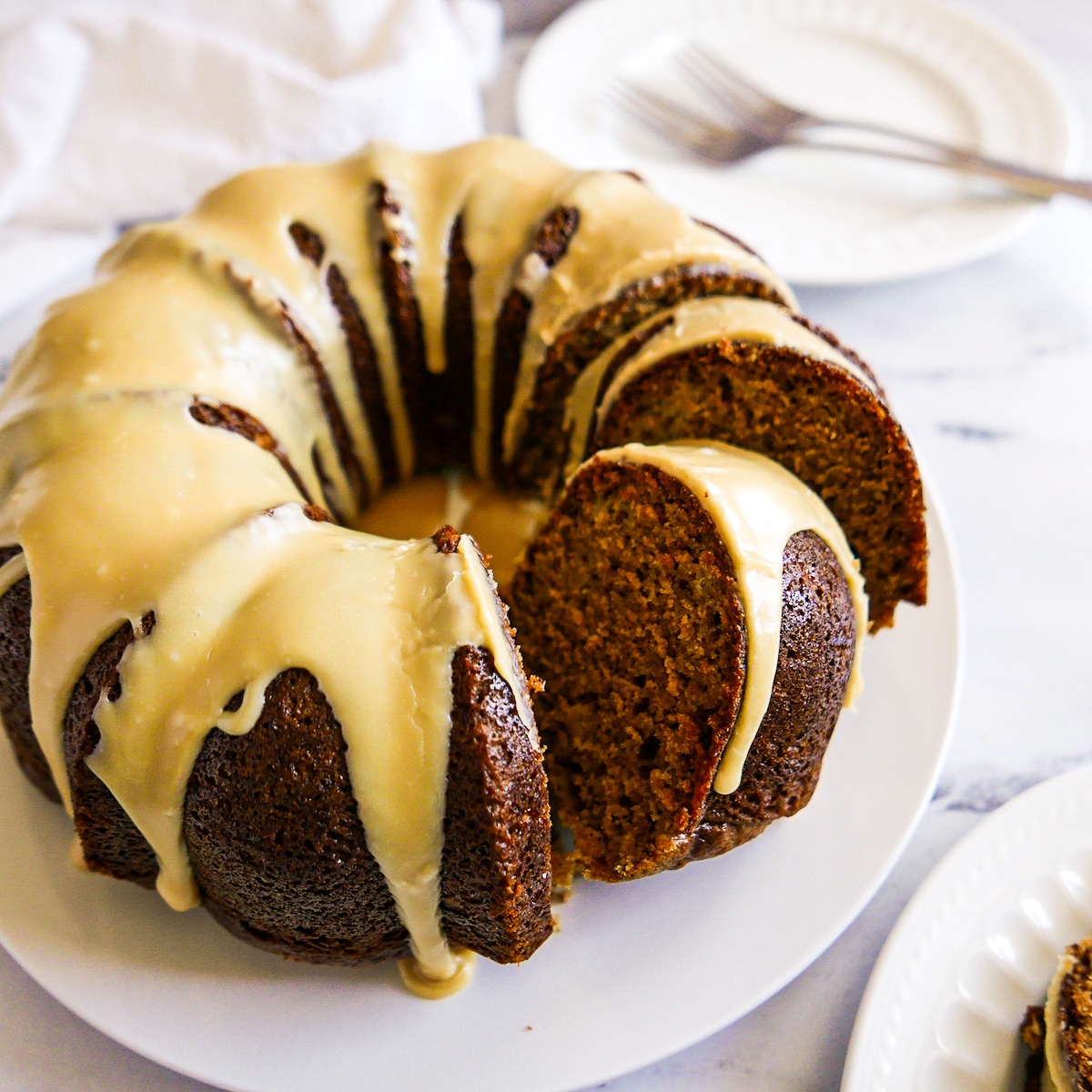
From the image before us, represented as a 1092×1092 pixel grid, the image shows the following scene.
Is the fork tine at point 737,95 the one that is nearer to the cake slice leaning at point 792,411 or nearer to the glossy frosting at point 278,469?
the glossy frosting at point 278,469

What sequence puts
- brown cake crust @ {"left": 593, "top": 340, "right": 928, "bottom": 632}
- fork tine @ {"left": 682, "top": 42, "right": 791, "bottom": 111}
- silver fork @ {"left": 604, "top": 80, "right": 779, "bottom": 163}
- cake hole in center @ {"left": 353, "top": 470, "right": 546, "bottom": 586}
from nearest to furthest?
brown cake crust @ {"left": 593, "top": 340, "right": 928, "bottom": 632} → cake hole in center @ {"left": 353, "top": 470, "right": 546, "bottom": 586} → silver fork @ {"left": 604, "top": 80, "right": 779, "bottom": 163} → fork tine @ {"left": 682, "top": 42, "right": 791, "bottom": 111}

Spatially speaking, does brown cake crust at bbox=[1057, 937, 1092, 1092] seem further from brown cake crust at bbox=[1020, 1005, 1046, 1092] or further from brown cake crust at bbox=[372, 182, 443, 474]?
brown cake crust at bbox=[372, 182, 443, 474]

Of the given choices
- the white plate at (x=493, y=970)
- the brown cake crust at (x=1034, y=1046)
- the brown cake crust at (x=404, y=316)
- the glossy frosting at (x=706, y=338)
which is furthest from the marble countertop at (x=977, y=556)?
the brown cake crust at (x=404, y=316)

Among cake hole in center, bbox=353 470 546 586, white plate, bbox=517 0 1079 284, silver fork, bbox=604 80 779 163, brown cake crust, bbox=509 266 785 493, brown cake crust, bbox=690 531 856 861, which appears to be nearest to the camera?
brown cake crust, bbox=690 531 856 861

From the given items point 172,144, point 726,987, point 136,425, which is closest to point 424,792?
point 726,987

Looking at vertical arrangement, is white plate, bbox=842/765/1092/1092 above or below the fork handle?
below

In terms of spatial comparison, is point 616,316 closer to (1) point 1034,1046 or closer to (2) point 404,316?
(2) point 404,316

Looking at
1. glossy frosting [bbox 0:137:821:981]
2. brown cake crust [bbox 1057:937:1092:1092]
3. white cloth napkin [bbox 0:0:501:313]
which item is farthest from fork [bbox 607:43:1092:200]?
brown cake crust [bbox 1057:937:1092:1092]

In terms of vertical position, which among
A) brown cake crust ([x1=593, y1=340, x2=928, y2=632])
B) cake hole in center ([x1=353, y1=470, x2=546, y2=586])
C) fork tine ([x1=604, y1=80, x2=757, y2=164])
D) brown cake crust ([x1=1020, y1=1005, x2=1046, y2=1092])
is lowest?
brown cake crust ([x1=1020, y1=1005, x2=1046, y2=1092])
